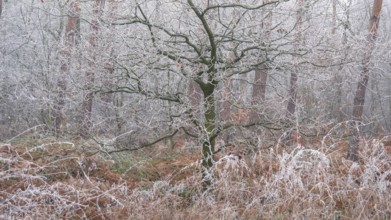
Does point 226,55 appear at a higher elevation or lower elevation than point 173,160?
higher

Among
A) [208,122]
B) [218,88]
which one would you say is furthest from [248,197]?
[218,88]

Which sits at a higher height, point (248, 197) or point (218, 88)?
point (218, 88)

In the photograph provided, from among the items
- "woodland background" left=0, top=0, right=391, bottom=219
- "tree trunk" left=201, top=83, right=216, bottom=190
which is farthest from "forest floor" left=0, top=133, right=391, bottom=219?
"tree trunk" left=201, top=83, right=216, bottom=190

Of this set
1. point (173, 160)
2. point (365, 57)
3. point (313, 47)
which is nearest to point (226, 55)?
point (313, 47)

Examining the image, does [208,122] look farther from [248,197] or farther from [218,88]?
[248,197]

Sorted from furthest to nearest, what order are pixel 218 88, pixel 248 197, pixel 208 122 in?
pixel 218 88, pixel 208 122, pixel 248 197

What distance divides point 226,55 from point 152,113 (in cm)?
136

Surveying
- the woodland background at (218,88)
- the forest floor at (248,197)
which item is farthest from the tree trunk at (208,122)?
the forest floor at (248,197)

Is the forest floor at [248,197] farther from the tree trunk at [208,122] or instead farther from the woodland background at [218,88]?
the tree trunk at [208,122]

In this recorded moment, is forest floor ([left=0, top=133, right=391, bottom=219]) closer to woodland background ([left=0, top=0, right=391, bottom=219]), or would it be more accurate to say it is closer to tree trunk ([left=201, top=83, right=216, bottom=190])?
woodland background ([left=0, top=0, right=391, bottom=219])

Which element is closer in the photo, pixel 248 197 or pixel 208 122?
pixel 248 197

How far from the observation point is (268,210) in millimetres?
5223

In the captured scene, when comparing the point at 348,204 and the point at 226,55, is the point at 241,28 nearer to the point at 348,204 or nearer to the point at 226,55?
the point at 226,55

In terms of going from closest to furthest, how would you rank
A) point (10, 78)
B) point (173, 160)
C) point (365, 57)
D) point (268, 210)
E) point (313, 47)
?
point (268, 210)
point (313, 47)
point (365, 57)
point (173, 160)
point (10, 78)
